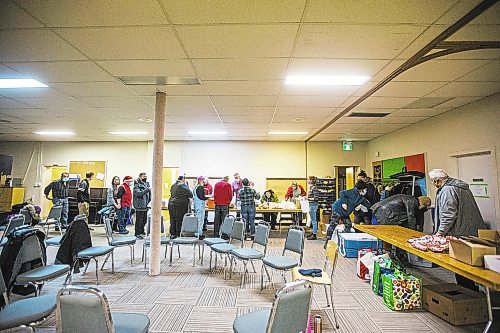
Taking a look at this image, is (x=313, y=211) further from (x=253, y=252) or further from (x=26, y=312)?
(x=26, y=312)

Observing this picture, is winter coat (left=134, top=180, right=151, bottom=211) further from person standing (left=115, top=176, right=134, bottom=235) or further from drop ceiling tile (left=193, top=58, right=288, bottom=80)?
drop ceiling tile (left=193, top=58, right=288, bottom=80)

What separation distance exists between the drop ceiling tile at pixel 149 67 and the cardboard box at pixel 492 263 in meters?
3.82

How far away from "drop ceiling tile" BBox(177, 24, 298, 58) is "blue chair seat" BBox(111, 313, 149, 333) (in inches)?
106

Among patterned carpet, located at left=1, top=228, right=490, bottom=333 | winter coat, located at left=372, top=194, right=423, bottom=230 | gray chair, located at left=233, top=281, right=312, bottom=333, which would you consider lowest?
patterned carpet, located at left=1, top=228, right=490, bottom=333

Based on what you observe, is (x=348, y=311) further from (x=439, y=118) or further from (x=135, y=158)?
(x=135, y=158)

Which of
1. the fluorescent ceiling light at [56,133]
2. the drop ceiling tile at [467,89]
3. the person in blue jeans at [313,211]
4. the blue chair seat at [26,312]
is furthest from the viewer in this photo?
the fluorescent ceiling light at [56,133]

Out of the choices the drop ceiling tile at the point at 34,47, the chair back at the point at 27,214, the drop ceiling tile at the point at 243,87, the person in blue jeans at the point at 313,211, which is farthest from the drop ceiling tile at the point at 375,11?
the chair back at the point at 27,214

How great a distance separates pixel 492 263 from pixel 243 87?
3.76m

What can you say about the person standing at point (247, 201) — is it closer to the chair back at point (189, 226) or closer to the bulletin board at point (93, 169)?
the chair back at point (189, 226)

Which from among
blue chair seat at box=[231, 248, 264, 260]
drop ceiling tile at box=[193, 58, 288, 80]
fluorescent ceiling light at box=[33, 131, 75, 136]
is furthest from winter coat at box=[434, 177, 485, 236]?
fluorescent ceiling light at box=[33, 131, 75, 136]

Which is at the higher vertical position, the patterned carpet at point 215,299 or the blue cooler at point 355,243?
the blue cooler at point 355,243

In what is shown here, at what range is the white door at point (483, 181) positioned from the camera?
15.9 ft

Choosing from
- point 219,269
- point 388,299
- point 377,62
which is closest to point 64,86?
point 219,269

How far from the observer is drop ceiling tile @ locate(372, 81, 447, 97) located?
14.3 feet
